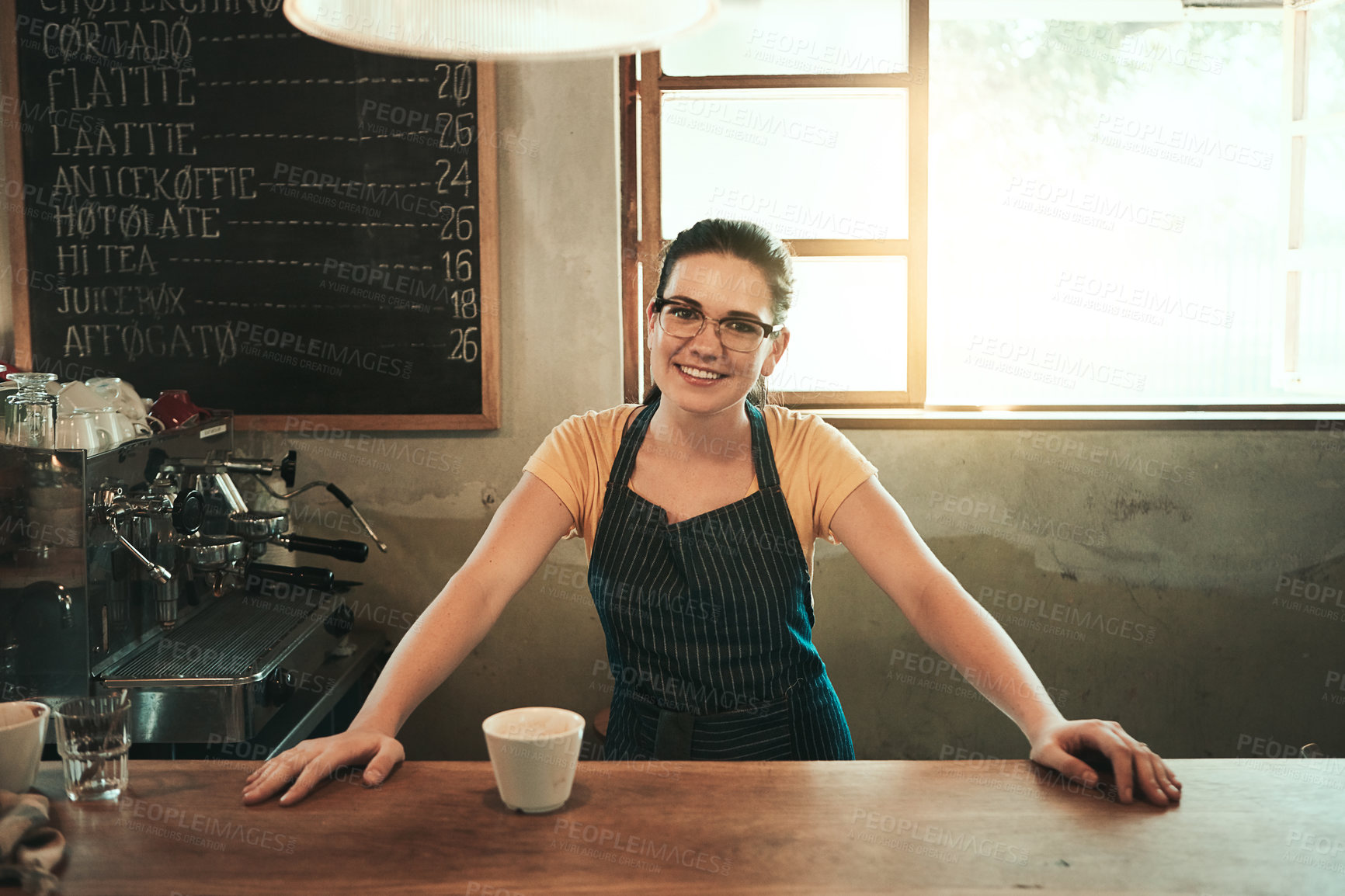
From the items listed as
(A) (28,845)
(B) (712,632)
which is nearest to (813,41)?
(B) (712,632)

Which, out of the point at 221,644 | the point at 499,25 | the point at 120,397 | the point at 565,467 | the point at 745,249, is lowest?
the point at 221,644

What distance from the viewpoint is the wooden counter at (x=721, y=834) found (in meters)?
0.95

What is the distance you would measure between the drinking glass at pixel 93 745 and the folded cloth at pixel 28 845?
0.08 m

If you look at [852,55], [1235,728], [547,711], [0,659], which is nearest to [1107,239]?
[852,55]

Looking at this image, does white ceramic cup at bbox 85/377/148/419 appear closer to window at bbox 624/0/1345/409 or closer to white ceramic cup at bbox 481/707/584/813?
window at bbox 624/0/1345/409

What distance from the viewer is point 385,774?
118 centimetres

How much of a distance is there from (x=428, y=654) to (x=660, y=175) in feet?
5.26

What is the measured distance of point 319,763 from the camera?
115cm

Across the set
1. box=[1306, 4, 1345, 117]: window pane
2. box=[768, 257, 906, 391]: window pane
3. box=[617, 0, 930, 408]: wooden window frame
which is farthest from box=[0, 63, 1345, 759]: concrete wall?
box=[1306, 4, 1345, 117]: window pane

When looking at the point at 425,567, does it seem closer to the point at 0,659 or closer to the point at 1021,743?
the point at 0,659

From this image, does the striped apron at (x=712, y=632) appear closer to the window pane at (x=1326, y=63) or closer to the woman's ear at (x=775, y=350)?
the woman's ear at (x=775, y=350)

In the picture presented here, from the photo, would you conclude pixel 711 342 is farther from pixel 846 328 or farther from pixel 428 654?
A: pixel 846 328

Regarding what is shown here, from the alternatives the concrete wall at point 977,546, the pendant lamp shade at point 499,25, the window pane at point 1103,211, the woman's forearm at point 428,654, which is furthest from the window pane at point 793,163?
the pendant lamp shade at point 499,25

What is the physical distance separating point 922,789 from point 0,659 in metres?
1.45
